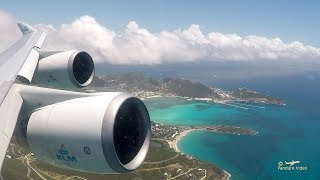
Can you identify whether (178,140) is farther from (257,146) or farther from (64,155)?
(64,155)

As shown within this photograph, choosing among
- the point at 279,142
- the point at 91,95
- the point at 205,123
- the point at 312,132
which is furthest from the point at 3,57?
the point at 312,132

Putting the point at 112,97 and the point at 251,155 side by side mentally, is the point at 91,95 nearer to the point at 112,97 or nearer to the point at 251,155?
the point at 112,97

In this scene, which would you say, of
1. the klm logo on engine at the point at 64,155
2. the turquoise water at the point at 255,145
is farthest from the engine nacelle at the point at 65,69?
the turquoise water at the point at 255,145

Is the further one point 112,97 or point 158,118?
point 158,118

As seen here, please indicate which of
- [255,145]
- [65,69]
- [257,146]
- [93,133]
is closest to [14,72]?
[65,69]

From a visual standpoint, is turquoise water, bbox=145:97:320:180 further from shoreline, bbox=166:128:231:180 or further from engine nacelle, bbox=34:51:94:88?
engine nacelle, bbox=34:51:94:88
